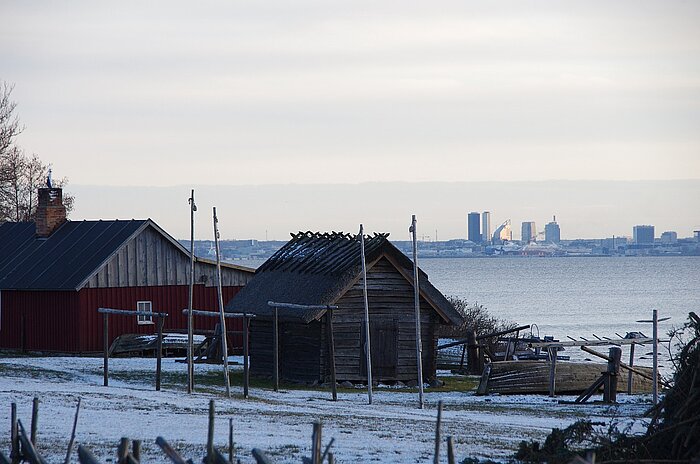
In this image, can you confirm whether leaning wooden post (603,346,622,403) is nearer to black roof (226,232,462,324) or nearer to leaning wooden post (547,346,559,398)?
leaning wooden post (547,346,559,398)

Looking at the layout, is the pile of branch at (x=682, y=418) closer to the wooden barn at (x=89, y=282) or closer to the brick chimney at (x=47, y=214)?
the wooden barn at (x=89, y=282)

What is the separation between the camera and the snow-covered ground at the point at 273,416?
18953mm

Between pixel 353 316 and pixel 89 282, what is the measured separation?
12184 mm

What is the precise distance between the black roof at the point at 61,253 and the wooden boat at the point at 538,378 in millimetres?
17265

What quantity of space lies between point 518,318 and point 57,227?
237 feet

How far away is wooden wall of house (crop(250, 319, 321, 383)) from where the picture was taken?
3656cm

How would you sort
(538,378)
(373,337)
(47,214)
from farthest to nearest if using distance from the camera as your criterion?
(47,214)
(373,337)
(538,378)

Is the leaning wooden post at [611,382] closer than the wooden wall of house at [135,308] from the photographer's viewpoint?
Yes

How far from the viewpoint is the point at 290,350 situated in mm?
37812

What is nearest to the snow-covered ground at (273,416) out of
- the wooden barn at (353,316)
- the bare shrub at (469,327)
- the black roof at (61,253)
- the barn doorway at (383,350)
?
the barn doorway at (383,350)

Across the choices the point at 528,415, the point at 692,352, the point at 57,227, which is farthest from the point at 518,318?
the point at 692,352

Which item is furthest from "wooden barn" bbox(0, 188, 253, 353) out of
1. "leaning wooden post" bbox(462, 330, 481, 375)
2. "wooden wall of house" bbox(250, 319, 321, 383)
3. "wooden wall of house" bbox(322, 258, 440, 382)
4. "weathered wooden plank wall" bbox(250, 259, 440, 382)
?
"wooden wall of house" bbox(322, 258, 440, 382)

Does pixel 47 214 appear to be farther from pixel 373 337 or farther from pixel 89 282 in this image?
pixel 373 337

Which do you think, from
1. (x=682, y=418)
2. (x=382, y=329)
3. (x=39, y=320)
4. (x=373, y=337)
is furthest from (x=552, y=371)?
(x=39, y=320)
